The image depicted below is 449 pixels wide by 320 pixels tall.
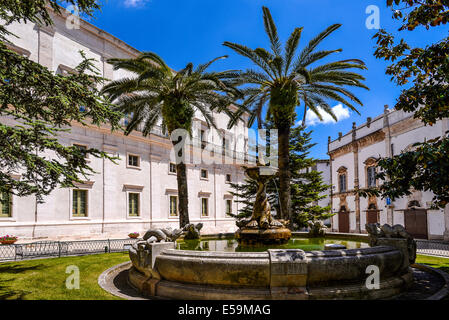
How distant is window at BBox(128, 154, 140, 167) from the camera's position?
84.3 ft

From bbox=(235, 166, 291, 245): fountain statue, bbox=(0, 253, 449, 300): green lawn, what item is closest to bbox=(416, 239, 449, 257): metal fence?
bbox=(0, 253, 449, 300): green lawn

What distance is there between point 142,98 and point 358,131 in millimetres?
22959

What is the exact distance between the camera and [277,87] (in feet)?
45.6

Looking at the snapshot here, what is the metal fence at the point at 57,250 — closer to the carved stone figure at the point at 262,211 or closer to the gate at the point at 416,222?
the gate at the point at 416,222

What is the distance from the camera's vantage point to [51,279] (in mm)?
8289

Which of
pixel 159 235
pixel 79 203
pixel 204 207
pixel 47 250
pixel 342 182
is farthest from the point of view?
pixel 342 182

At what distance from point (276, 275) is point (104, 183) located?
790 inches

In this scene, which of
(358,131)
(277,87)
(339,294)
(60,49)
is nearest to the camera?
(339,294)

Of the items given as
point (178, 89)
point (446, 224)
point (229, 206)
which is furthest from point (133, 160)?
point (446, 224)

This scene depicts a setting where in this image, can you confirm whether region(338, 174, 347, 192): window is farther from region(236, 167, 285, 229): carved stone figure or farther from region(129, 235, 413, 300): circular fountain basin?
region(129, 235, 413, 300): circular fountain basin

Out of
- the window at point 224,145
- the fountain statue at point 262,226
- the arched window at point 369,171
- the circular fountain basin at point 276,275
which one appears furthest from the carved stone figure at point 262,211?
the window at point 224,145
